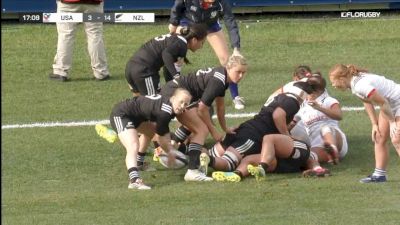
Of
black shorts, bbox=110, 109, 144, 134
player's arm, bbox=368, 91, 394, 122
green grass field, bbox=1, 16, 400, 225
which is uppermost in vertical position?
player's arm, bbox=368, 91, 394, 122

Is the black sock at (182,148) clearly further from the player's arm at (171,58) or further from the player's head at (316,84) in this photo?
the player's head at (316,84)

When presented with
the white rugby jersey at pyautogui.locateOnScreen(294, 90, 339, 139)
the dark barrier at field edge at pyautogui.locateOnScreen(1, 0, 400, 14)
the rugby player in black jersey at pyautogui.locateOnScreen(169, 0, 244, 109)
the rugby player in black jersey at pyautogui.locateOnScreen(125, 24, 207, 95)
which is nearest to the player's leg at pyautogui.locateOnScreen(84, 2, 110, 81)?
the rugby player in black jersey at pyautogui.locateOnScreen(169, 0, 244, 109)

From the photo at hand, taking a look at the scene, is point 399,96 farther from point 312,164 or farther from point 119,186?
point 119,186

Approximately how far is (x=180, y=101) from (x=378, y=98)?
163 cm

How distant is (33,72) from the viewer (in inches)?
549

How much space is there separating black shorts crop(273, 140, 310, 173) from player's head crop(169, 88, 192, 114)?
117 centimetres

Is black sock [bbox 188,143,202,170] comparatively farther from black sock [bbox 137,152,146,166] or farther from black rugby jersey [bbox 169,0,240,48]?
black rugby jersey [bbox 169,0,240,48]

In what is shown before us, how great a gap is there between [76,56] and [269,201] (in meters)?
7.95

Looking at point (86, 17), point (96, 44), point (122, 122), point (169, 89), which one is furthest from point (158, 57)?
point (96, 44)

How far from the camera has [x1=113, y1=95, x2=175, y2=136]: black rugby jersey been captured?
8000mm

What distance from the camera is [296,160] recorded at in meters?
8.49

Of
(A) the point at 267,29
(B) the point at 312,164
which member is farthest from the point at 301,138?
(A) the point at 267,29

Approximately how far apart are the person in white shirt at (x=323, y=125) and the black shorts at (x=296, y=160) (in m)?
0.40

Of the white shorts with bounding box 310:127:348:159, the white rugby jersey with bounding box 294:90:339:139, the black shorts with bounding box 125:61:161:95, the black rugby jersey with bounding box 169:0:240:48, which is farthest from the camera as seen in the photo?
the black rugby jersey with bounding box 169:0:240:48
